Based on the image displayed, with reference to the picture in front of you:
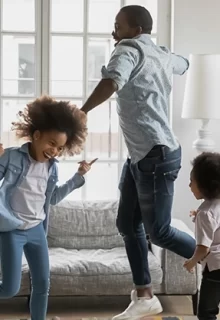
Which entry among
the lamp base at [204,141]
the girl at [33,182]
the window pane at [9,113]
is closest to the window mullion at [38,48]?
the window pane at [9,113]

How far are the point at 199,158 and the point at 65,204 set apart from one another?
5.05ft

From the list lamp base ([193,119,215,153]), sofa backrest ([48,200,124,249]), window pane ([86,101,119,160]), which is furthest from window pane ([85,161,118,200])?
lamp base ([193,119,215,153])

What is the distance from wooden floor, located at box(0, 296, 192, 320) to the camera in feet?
12.8

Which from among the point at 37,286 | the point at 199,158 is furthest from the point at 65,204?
the point at 199,158

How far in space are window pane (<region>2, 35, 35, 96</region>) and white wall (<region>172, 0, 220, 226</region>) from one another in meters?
0.95

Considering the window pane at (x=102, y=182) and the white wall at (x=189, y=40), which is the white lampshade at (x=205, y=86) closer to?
the white wall at (x=189, y=40)

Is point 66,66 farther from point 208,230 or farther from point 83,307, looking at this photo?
point 208,230

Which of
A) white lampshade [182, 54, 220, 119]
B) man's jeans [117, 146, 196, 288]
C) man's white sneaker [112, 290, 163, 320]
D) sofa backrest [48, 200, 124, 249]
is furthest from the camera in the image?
sofa backrest [48, 200, 124, 249]

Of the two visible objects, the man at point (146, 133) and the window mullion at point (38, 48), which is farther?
the window mullion at point (38, 48)

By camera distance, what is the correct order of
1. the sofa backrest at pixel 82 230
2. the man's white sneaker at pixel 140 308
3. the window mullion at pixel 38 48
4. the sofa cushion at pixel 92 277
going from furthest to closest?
the window mullion at pixel 38 48
the sofa backrest at pixel 82 230
the sofa cushion at pixel 92 277
the man's white sneaker at pixel 140 308

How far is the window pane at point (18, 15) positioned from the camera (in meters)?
4.46

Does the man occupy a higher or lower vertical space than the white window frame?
lower

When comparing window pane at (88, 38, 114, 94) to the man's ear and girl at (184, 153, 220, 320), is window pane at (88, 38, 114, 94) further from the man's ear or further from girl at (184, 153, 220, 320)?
girl at (184, 153, 220, 320)

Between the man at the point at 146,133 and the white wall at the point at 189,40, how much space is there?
125 cm
